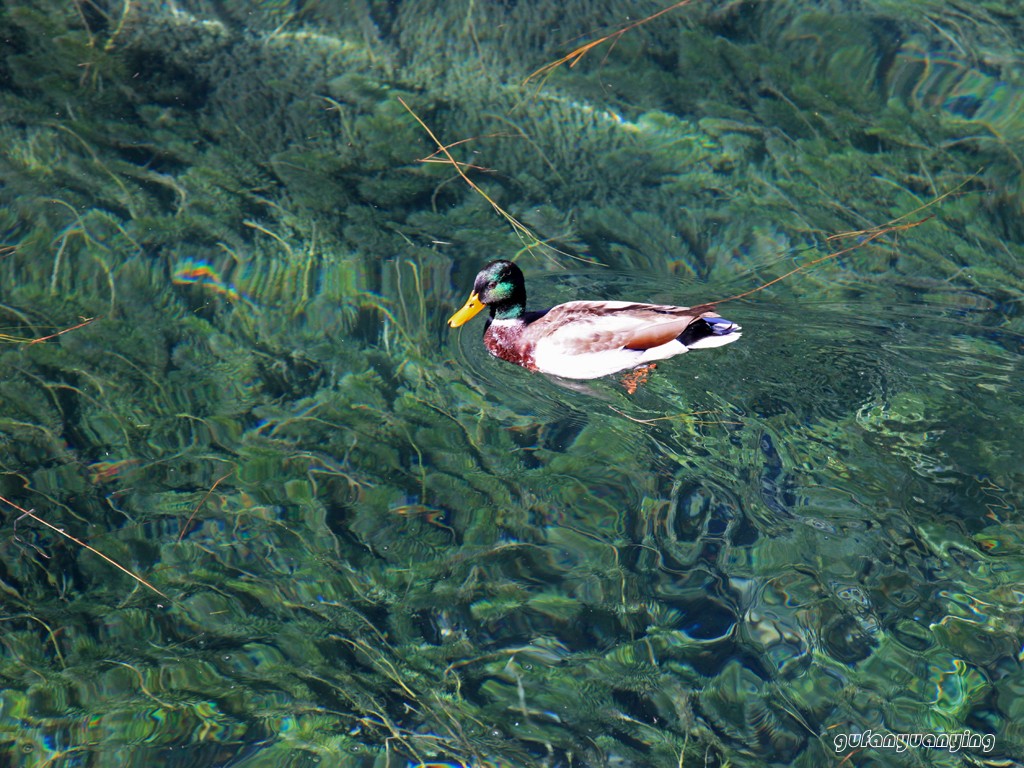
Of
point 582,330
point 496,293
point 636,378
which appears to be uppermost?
point 496,293

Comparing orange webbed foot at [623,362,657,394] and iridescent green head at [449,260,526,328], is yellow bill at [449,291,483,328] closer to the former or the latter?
iridescent green head at [449,260,526,328]

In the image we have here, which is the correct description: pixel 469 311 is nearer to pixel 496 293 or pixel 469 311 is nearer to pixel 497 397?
pixel 496 293

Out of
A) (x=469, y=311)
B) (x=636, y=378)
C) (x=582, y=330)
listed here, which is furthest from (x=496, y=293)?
(x=636, y=378)

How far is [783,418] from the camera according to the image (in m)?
4.52

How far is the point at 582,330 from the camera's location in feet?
16.3

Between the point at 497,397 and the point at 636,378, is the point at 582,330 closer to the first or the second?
the point at 636,378

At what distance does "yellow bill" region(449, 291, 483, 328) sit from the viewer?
512cm

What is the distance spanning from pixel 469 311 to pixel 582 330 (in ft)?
2.26

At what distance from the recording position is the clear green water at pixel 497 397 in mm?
3660

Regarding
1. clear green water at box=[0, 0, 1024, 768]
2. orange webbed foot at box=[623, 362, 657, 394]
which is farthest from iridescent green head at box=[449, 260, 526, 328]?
orange webbed foot at box=[623, 362, 657, 394]

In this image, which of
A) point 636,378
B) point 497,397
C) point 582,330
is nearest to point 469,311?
point 497,397

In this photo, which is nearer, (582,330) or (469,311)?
(582,330)

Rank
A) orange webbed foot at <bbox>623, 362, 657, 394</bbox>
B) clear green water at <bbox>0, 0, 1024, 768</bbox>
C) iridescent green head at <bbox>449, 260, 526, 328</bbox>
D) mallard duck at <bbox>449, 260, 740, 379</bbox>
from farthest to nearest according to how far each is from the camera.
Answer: iridescent green head at <bbox>449, 260, 526, 328</bbox> < orange webbed foot at <bbox>623, 362, 657, 394</bbox> < mallard duck at <bbox>449, 260, 740, 379</bbox> < clear green water at <bbox>0, 0, 1024, 768</bbox>

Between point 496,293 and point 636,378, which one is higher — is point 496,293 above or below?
above
